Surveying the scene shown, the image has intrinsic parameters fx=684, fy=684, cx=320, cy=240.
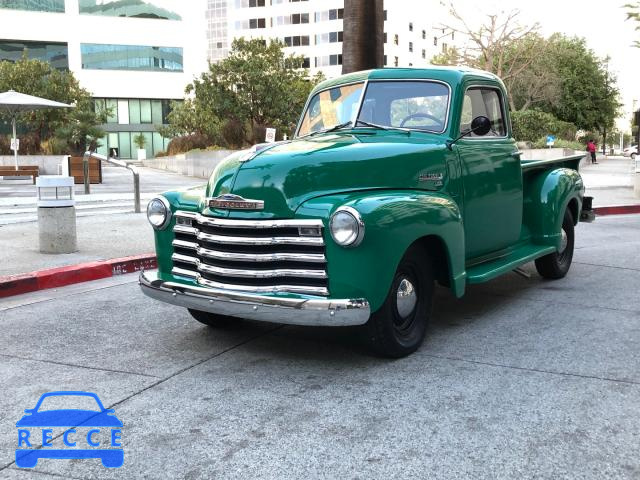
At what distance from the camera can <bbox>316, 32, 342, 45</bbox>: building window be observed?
74.6m

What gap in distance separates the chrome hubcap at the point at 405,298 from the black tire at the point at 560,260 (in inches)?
117

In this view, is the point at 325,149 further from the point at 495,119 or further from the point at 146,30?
the point at 146,30

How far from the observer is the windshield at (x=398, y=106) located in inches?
208

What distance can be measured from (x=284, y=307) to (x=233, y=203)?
75 cm

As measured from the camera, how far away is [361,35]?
11.0 m

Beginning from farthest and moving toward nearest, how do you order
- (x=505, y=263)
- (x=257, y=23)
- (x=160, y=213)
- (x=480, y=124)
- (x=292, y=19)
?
(x=257, y=23) < (x=292, y=19) < (x=505, y=263) < (x=480, y=124) < (x=160, y=213)

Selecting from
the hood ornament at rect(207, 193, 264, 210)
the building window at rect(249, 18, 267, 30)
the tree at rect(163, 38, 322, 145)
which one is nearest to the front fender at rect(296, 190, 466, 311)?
the hood ornament at rect(207, 193, 264, 210)

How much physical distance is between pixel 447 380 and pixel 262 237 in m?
1.41

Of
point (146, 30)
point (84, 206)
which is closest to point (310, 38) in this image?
point (146, 30)

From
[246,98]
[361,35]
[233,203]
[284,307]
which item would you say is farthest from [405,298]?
[246,98]

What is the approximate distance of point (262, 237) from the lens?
13.7ft

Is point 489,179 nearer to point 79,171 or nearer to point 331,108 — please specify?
point 331,108

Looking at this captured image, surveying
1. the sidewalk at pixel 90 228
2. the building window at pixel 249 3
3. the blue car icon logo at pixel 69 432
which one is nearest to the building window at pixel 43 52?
the building window at pixel 249 3

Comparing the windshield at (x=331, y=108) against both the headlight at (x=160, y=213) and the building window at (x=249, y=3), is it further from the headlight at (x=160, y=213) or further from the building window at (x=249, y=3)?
the building window at (x=249, y=3)
